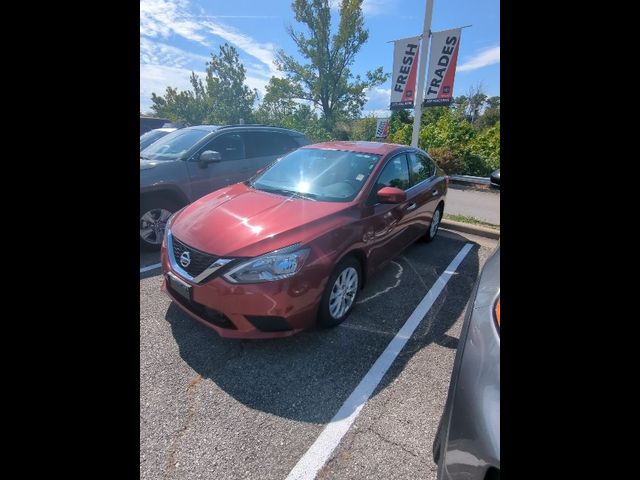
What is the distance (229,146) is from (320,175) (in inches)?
93.7

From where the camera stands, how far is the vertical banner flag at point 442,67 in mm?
6910

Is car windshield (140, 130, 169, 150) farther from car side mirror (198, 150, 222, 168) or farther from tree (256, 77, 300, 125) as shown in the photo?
tree (256, 77, 300, 125)

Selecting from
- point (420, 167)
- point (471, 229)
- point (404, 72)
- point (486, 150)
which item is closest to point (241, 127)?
point (420, 167)

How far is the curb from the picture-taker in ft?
18.6

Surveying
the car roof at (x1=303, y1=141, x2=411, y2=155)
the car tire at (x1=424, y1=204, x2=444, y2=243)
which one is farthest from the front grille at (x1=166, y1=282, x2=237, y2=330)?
the car tire at (x1=424, y1=204, x2=444, y2=243)

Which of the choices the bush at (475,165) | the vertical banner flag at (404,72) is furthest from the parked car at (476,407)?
the bush at (475,165)

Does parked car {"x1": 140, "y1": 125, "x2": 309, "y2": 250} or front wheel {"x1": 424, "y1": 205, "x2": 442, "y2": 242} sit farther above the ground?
parked car {"x1": 140, "y1": 125, "x2": 309, "y2": 250}

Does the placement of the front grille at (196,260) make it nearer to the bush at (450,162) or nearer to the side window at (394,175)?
the side window at (394,175)

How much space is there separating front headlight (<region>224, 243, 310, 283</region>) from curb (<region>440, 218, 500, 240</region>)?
4.51 m

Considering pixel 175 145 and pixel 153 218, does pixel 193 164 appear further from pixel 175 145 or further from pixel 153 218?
pixel 153 218

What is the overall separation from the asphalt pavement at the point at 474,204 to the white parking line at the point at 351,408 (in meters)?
3.95

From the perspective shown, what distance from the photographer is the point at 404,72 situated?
7863 mm

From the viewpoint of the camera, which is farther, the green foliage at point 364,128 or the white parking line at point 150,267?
the green foliage at point 364,128
